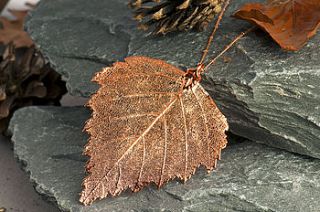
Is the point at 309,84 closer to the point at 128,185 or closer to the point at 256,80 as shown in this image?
the point at 256,80

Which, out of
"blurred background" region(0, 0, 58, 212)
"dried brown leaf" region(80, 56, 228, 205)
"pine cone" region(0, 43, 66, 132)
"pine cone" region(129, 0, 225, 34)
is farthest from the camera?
"pine cone" region(0, 43, 66, 132)

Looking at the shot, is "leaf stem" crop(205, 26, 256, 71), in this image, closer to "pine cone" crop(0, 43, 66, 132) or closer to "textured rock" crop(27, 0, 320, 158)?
"textured rock" crop(27, 0, 320, 158)

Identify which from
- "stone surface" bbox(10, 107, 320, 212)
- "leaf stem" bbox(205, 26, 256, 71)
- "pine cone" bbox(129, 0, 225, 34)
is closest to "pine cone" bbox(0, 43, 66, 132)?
"stone surface" bbox(10, 107, 320, 212)

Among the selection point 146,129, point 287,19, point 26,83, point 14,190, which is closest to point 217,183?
point 146,129

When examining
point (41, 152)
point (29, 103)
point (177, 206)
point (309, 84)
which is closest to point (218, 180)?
point (177, 206)

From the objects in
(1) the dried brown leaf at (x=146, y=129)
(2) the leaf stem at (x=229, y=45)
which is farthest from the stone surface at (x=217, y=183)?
(2) the leaf stem at (x=229, y=45)

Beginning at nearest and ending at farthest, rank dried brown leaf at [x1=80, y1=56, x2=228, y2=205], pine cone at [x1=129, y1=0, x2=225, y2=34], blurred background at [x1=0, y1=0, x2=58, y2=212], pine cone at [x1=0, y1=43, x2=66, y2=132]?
dried brown leaf at [x1=80, y1=56, x2=228, y2=205] → pine cone at [x1=129, y1=0, x2=225, y2=34] → blurred background at [x1=0, y1=0, x2=58, y2=212] → pine cone at [x1=0, y1=43, x2=66, y2=132]
